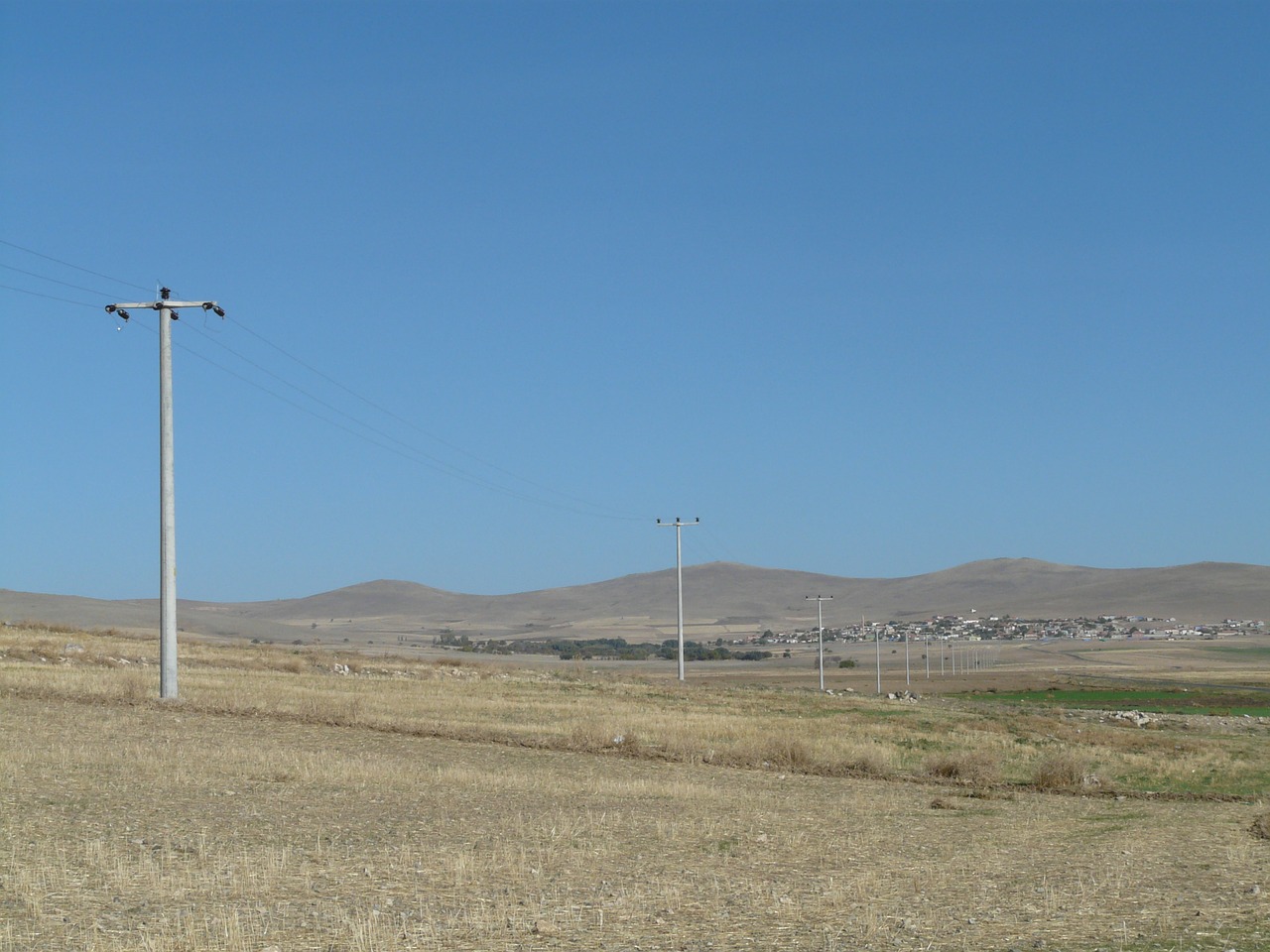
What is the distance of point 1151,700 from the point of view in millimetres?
94750

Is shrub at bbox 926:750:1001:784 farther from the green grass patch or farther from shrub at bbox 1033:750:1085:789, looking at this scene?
the green grass patch

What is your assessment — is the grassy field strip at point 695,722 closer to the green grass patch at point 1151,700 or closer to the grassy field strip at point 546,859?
the grassy field strip at point 546,859

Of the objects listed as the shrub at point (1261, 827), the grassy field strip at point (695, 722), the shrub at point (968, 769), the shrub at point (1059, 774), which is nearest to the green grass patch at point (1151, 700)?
the grassy field strip at point (695, 722)

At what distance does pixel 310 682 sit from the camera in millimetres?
46344

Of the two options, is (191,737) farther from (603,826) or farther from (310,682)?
(310,682)

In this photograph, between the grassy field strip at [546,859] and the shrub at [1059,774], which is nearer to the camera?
the grassy field strip at [546,859]

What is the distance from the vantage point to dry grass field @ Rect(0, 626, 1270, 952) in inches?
458

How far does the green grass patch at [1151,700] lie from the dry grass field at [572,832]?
44.6 metres

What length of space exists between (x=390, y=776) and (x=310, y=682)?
25454mm

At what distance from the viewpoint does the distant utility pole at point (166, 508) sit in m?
32.4

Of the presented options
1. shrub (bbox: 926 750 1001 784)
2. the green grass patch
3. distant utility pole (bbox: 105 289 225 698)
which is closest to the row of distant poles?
distant utility pole (bbox: 105 289 225 698)

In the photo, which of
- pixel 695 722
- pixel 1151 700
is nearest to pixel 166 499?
pixel 695 722

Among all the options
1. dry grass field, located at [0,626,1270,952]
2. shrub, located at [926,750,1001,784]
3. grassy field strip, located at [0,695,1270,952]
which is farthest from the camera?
shrub, located at [926,750,1001,784]

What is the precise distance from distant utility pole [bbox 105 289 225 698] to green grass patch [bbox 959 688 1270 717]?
55.1m
